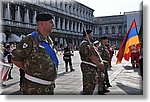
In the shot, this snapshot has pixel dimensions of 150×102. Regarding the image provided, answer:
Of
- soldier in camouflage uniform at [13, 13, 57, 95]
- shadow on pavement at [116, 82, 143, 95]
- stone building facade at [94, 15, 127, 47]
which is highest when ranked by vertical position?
stone building facade at [94, 15, 127, 47]

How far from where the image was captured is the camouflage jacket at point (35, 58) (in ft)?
6.63

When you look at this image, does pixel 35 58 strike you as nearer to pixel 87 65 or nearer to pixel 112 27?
pixel 87 65

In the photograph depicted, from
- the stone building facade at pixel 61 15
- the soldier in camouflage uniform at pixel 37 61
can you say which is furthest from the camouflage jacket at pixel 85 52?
the soldier in camouflage uniform at pixel 37 61

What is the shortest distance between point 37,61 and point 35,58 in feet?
0.10

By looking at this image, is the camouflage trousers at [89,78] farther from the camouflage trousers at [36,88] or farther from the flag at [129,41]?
the camouflage trousers at [36,88]

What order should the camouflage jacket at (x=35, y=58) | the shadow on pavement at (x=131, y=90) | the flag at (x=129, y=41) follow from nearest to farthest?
1. the camouflage jacket at (x=35, y=58)
2. the shadow on pavement at (x=131, y=90)
3. the flag at (x=129, y=41)

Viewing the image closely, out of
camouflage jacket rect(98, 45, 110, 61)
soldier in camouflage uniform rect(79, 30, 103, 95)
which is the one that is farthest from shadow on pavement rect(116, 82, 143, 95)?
camouflage jacket rect(98, 45, 110, 61)

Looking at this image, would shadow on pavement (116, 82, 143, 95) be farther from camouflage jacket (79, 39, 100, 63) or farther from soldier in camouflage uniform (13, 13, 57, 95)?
soldier in camouflage uniform (13, 13, 57, 95)

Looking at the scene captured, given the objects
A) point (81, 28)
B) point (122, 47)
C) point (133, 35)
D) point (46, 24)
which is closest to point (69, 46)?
point (81, 28)

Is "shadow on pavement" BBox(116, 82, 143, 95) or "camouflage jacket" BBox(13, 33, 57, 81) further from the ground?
"camouflage jacket" BBox(13, 33, 57, 81)

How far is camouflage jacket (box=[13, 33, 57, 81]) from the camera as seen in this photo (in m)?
2.02

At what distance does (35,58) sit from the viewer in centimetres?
206

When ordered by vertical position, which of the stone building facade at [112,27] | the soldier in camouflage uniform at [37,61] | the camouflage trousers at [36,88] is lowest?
the camouflage trousers at [36,88]

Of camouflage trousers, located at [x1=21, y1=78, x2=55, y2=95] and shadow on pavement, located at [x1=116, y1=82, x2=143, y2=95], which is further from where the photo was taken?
shadow on pavement, located at [x1=116, y1=82, x2=143, y2=95]
